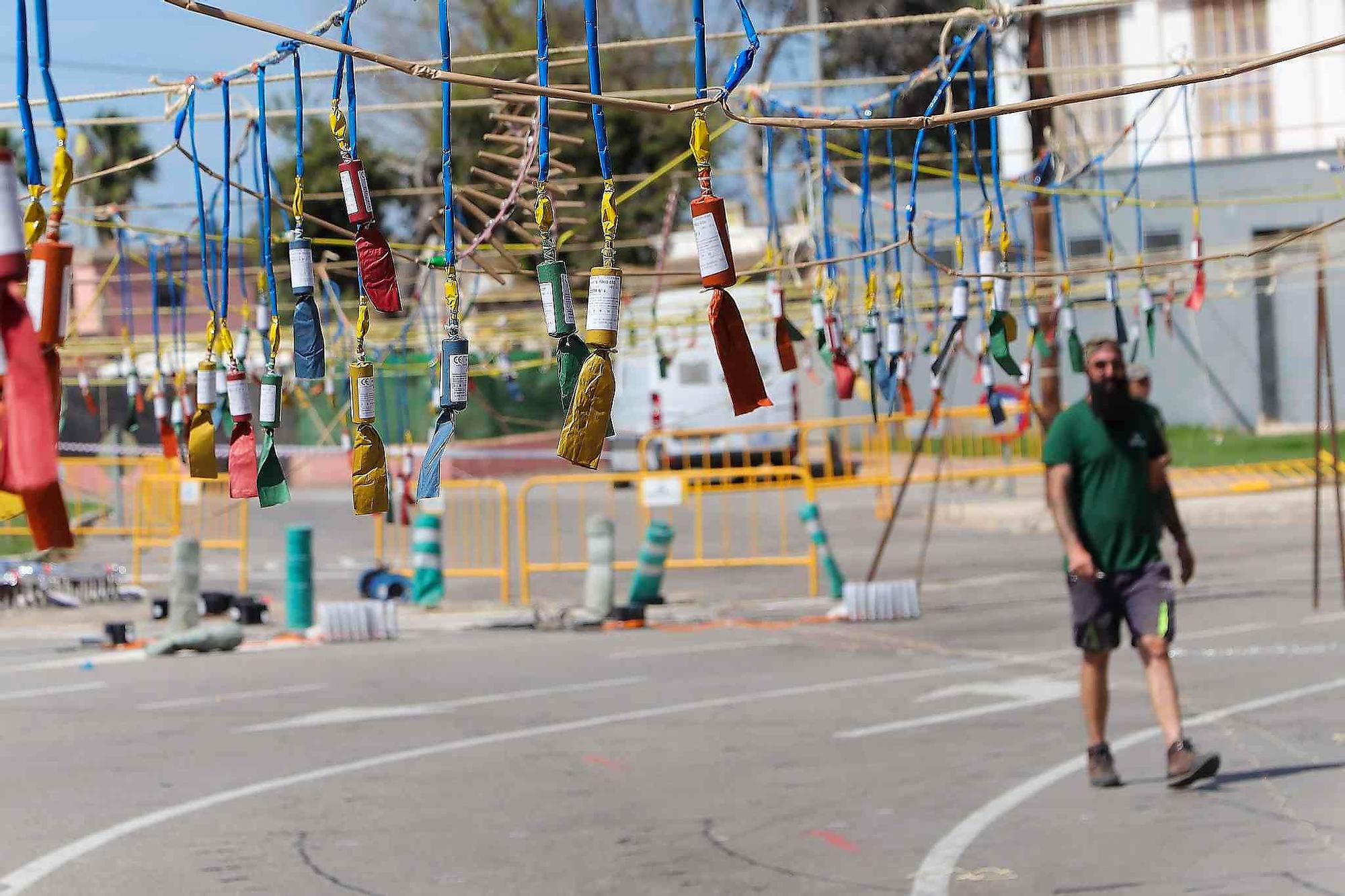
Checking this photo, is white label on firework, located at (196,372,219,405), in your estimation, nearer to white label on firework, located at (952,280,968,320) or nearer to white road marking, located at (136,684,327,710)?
white label on firework, located at (952,280,968,320)

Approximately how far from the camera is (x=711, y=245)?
15.9 ft

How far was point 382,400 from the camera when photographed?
34125 mm

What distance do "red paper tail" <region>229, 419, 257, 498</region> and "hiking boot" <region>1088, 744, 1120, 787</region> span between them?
14.8 ft

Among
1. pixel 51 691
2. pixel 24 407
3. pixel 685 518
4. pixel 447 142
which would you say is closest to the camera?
pixel 24 407

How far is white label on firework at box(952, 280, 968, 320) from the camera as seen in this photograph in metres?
8.28

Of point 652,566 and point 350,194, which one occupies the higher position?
point 350,194

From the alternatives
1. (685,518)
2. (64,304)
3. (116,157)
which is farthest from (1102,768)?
(116,157)

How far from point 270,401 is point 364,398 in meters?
0.73

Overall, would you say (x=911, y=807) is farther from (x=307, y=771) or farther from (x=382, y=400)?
(x=382, y=400)

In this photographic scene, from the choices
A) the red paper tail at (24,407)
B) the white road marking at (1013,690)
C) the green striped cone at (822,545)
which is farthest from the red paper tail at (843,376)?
the green striped cone at (822,545)

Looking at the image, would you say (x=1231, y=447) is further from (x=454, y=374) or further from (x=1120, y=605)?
(x=454, y=374)

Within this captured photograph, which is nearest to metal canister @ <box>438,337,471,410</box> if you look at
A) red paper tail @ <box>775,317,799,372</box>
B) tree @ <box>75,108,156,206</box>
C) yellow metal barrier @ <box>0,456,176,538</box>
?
red paper tail @ <box>775,317,799,372</box>

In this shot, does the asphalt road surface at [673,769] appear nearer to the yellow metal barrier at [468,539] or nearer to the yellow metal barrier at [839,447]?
the yellow metal barrier at [468,539]

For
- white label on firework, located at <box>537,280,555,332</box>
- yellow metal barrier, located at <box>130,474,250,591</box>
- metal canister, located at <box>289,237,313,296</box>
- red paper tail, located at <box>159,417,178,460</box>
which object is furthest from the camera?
yellow metal barrier, located at <box>130,474,250,591</box>
